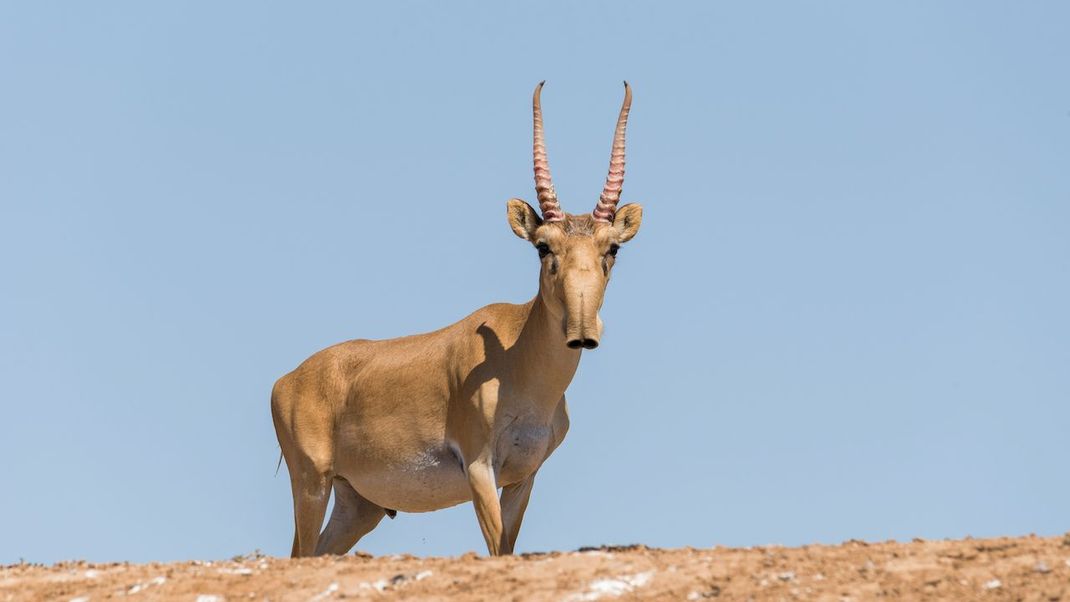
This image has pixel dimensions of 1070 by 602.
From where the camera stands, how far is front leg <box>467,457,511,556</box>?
17.9 meters

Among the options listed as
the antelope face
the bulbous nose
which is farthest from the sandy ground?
the antelope face

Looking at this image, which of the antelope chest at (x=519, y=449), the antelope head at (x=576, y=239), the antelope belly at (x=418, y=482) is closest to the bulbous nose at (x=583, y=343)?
the antelope head at (x=576, y=239)

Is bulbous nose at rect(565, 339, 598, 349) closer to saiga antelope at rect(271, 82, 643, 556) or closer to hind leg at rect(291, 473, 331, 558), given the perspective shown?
saiga antelope at rect(271, 82, 643, 556)

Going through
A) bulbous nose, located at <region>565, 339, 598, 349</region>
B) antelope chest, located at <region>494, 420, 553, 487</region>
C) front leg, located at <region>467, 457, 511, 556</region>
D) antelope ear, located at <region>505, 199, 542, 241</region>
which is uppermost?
antelope ear, located at <region>505, 199, 542, 241</region>

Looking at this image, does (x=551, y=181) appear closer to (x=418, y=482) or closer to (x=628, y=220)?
(x=628, y=220)

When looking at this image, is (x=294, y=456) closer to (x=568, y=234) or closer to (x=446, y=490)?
(x=446, y=490)

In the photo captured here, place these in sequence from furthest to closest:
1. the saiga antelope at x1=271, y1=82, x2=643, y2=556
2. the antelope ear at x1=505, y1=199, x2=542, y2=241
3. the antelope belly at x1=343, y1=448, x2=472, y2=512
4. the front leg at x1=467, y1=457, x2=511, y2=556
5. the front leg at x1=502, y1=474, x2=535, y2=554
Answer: the antelope belly at x1=343, y1=448, x2=472, y2=512
the antelope ear at x1=505, y1=199, x2=542, y2=241
the front leg at x1=502, y1=474, x2=535, y2=554
the saiga antelope at x1=271, y1=82, x2=643, y2=556
the front leg at x1=467, y1=457, x2=511, y2=556

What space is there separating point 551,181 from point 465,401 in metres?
2.36

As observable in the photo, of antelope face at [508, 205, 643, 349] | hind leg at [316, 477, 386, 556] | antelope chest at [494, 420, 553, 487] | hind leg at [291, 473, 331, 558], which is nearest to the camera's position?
antelope face at [508, 205, 643, 349]

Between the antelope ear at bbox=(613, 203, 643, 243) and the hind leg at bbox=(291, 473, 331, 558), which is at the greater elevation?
the antelope ear at bbox=(613, 203, 643, 243)

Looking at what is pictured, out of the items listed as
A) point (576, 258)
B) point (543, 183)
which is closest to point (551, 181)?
point (543, 183)

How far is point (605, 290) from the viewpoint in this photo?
18188 millimetres

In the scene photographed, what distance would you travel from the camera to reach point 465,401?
18.7m

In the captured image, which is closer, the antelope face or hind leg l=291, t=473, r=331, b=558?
the antelope face
